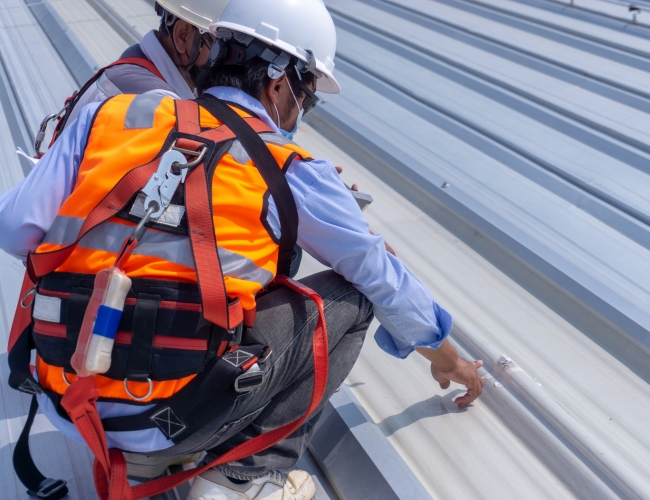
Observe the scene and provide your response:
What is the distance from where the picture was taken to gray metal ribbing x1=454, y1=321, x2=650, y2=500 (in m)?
1.47

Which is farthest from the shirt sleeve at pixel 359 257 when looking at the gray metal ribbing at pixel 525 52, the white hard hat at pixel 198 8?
the gray metal ribbing at pixel 525 52

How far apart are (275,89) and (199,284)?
0.55 metres

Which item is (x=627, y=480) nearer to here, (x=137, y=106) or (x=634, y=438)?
(x=634, y=438)

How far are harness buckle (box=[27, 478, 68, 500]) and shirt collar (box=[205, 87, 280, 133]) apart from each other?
0.93 meters

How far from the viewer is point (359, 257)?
4.33ft

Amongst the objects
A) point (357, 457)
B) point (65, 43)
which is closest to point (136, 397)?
point (357, 457)

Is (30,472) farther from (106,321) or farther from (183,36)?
(183,36)

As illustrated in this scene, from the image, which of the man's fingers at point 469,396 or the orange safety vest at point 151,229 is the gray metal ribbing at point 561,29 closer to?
the man's fingers at point 469,396

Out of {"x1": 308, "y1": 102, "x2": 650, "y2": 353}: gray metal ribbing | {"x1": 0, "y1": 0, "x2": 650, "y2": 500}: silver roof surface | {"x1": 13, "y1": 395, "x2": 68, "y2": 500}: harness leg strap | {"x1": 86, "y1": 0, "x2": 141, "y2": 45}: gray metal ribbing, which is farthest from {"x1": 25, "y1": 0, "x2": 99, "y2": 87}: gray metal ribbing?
{"x1": 13, "y1": 395, "x2": 68, "y2": 500}: harness leg strap

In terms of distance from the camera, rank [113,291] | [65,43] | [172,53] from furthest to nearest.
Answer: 1. [65,43]
2. [172,53]
3. [113,291]

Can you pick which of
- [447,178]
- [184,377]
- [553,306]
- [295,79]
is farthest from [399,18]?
[184,377]

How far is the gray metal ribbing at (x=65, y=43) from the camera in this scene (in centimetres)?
362

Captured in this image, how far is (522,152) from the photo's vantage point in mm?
2729

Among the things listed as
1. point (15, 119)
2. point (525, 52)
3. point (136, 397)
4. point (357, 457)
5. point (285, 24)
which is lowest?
point (15, 119)
